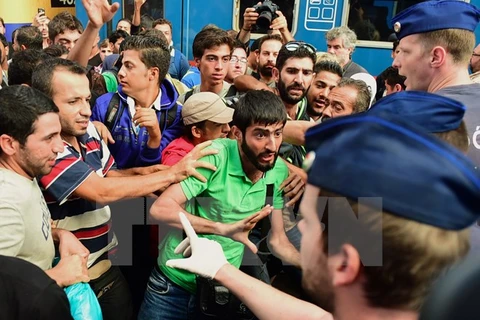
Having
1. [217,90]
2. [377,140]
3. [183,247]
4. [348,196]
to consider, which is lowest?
[183,247]

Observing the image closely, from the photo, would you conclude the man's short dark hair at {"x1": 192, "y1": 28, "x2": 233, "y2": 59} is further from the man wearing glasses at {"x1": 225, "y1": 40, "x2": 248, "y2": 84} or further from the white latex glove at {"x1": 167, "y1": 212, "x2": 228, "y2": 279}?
the white latex glove at {"x1": 167, "y1": 212, "x2": 228, "y2": 279}

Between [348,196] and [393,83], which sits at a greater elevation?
[348,196]

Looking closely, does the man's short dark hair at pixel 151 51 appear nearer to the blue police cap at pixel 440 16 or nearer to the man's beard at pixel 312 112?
the man's beard at pixel 312 112

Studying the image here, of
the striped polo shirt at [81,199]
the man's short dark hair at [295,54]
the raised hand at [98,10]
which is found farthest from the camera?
the man's short dark hair at [295,54]

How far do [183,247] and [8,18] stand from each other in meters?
8.22

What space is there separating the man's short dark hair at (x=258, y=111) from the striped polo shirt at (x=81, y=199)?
0.72 metres

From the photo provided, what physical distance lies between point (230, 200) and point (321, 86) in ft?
5.75

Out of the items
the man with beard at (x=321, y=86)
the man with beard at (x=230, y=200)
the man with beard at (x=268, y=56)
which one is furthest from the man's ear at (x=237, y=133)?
the man with beard at (x=268, y=56)

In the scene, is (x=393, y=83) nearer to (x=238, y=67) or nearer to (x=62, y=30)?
(x=238, y=67)

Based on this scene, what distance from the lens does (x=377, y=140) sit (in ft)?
2.74

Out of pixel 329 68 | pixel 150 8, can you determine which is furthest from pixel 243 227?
pixel 150 8

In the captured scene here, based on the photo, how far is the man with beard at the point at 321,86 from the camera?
3.38 metres

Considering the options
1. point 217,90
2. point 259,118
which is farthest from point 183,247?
point 217,90

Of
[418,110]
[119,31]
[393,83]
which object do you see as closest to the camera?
[418,110]
